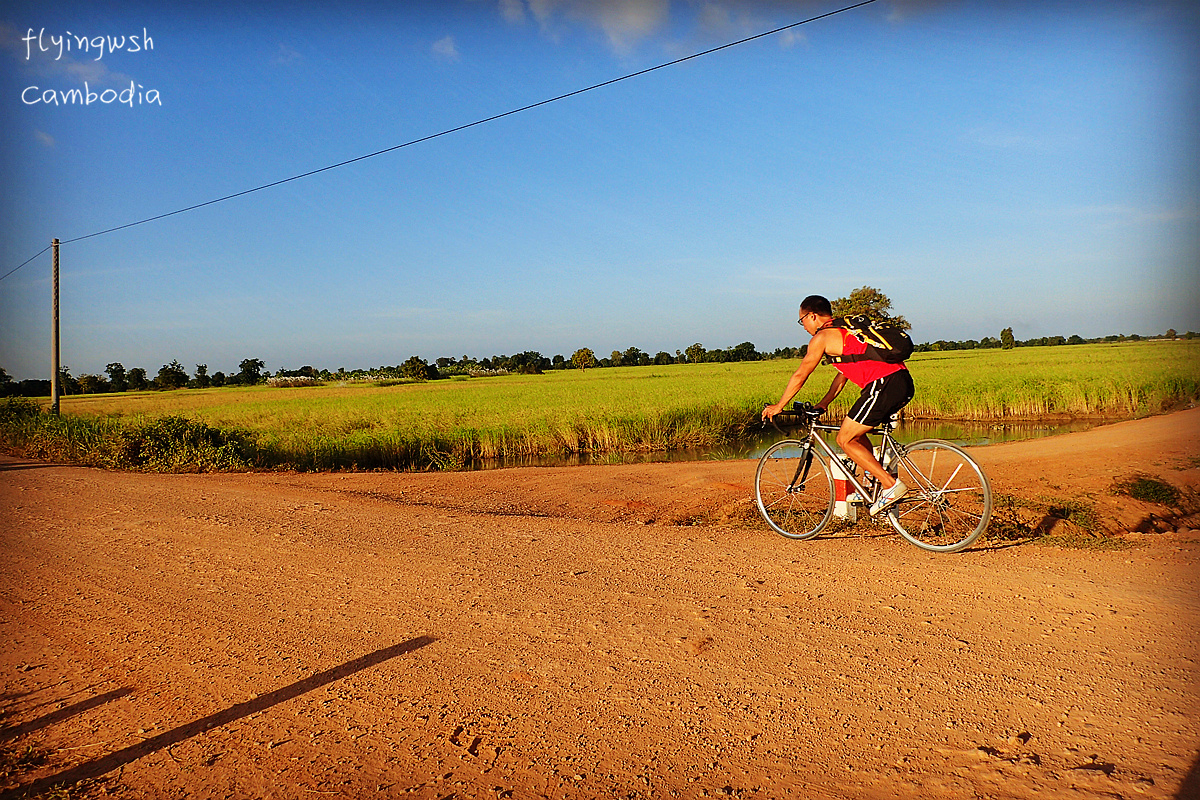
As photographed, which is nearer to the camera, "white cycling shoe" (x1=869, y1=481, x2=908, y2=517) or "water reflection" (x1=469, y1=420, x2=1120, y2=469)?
"white cycling shoe" (x1=869, y1=481, x2=908, y2=517)

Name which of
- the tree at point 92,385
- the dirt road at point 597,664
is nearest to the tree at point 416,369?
the tree at point 92,385

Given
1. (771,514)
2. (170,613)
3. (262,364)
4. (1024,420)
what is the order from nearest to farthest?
(170,613)
(771,514)
(1024,420)
(262,364)

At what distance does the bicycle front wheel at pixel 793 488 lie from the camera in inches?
255

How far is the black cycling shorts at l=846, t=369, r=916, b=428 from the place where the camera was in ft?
18.3

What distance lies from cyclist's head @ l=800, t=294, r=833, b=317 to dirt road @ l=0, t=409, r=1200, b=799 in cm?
187

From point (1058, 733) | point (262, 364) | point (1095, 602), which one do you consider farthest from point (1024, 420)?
point (262, 364)

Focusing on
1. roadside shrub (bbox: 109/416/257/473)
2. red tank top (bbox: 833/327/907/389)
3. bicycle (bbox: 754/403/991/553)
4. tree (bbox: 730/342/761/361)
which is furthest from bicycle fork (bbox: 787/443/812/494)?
tree (bbox: 730/342/761/361)

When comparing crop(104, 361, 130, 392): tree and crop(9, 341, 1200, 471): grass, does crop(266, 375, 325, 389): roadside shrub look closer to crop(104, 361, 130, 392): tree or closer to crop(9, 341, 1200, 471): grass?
crop(104, 361, 130, 392): tree

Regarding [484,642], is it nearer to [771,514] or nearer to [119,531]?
[771,514]

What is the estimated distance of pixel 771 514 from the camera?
6.80m

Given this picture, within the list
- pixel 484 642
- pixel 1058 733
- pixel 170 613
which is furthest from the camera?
pixel 170 613

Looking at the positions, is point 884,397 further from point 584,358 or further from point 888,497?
point 584,358

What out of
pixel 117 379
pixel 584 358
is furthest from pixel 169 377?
pixel 584 358

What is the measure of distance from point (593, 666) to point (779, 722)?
961mm
